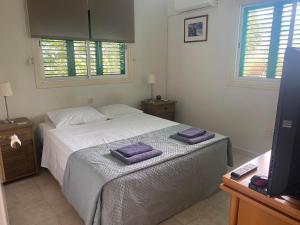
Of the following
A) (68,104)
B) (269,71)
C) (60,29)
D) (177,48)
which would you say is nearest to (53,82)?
(68,104)

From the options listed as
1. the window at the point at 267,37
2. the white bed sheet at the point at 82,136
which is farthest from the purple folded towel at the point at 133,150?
the window at the point at 267,37

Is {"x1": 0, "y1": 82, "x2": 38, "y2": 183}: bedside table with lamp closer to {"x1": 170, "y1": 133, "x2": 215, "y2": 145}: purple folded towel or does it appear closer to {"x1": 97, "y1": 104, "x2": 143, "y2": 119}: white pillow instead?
Answer: {"x1": 97, "y1": 104, "x2": 143, "y2": 119}: white pillow

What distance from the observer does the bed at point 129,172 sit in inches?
65.5

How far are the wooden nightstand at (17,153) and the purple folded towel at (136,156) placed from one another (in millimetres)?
1297

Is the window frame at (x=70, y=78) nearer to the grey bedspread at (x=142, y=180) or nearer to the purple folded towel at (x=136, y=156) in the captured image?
the grey bedspread at (x=142, y=180)

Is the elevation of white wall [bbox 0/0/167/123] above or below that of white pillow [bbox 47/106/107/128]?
above

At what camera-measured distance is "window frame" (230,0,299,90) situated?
296 cm

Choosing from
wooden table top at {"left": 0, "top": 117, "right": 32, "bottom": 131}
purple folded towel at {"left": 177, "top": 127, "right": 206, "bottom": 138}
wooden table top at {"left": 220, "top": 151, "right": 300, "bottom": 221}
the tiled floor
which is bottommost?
the tiled floor

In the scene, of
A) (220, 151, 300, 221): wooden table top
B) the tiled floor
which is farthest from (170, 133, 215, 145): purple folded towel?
(220, 151, 300, 221): wooden table top

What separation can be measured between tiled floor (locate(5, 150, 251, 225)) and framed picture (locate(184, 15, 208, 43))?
253 centimetres

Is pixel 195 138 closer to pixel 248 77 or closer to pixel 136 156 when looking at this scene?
pixel 136 156

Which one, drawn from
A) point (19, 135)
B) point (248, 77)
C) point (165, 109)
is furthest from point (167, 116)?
point (19, 135)

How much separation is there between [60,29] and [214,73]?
242 cm

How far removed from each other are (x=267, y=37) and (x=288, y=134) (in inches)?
→ 104
